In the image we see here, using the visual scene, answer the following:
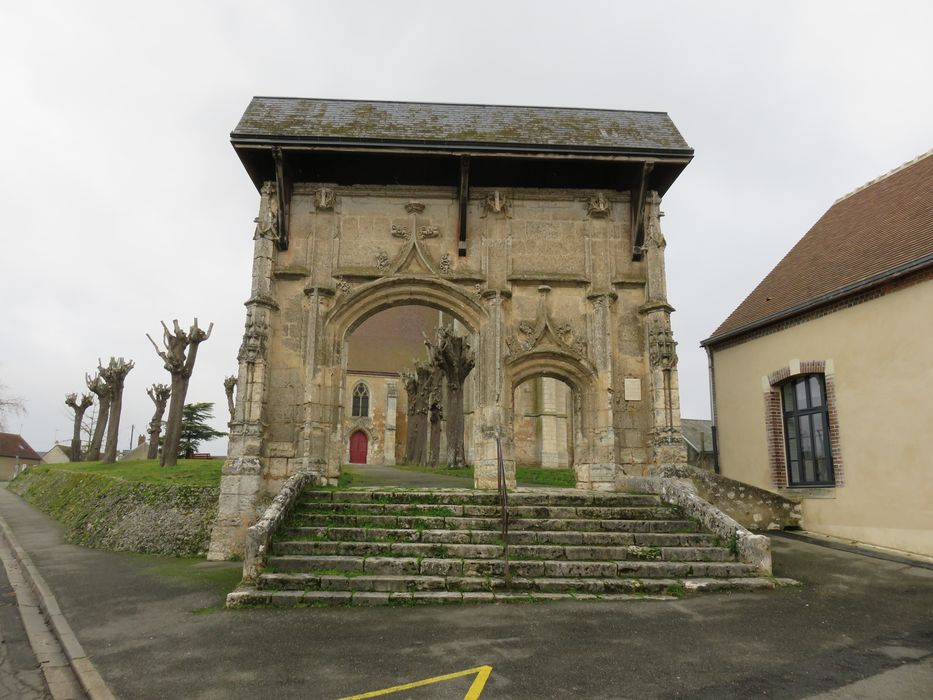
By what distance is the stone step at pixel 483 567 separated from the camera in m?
7.00

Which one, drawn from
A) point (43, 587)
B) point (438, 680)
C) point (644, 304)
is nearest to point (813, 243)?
point (644, 304)

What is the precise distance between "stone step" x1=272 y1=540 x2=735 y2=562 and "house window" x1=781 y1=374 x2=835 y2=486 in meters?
5.29

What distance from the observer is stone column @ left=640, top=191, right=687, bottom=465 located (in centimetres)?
1040

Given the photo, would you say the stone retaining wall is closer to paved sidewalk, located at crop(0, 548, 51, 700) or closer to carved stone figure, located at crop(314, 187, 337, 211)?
paved sidewalk, located at crop(0, 548, 51, 700)

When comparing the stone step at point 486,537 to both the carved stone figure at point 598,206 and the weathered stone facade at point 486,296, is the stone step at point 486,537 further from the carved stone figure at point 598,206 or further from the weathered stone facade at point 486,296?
the carved stone figure at point 598,206

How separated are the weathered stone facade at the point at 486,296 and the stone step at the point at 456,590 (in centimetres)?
368

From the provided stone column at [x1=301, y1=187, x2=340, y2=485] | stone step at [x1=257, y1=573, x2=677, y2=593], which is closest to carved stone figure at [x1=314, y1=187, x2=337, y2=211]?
stone column at [x1=301, y1=187, x2=340, y2=485]

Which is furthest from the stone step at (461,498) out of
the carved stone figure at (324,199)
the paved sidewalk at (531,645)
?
the carved stone figure at (324,199)

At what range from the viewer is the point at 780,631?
542 centimetres

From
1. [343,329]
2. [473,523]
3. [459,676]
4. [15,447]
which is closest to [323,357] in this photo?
[343,329]

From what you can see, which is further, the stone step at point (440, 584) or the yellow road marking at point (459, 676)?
the stone step at point (440, 584)

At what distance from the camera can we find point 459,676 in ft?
14.4

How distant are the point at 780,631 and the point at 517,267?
24.9 ft

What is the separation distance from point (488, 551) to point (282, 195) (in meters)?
7.38
